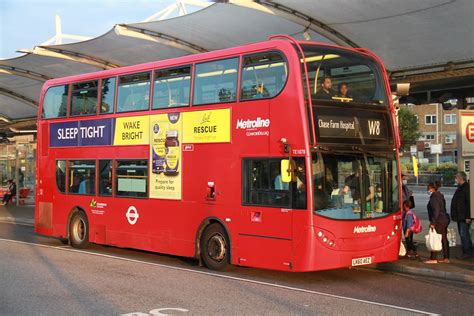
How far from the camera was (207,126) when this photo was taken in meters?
11.8

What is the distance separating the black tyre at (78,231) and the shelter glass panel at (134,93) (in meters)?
3.09

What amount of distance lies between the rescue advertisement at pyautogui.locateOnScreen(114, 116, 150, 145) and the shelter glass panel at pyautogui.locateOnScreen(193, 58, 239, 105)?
1693mm

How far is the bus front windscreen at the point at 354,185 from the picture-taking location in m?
10.1

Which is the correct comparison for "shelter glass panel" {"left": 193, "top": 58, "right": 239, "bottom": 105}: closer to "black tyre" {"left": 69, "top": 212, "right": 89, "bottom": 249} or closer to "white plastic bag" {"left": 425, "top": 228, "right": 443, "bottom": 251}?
"white plastic bag" {"left": 425, "top": 228, "right": 443, "bottom": 251}

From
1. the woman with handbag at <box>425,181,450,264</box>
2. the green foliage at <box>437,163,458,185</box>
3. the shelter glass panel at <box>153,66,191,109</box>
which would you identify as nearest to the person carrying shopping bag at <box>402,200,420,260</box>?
the woman with handbag at <box>425,181,450,264</box>

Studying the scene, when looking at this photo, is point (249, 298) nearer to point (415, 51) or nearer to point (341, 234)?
point (341, 234)

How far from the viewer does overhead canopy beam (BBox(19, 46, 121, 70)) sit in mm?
23141

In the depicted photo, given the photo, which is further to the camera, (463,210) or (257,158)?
(463,210)

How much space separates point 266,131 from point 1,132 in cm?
3177

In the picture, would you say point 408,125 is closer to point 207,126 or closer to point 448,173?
point 448,173

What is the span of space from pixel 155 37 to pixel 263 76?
427 inches

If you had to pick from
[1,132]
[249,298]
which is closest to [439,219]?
[249,298]

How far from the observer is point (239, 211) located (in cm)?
1108

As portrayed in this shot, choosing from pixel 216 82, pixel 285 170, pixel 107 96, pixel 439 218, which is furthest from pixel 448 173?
Answer: pixel 285 170
